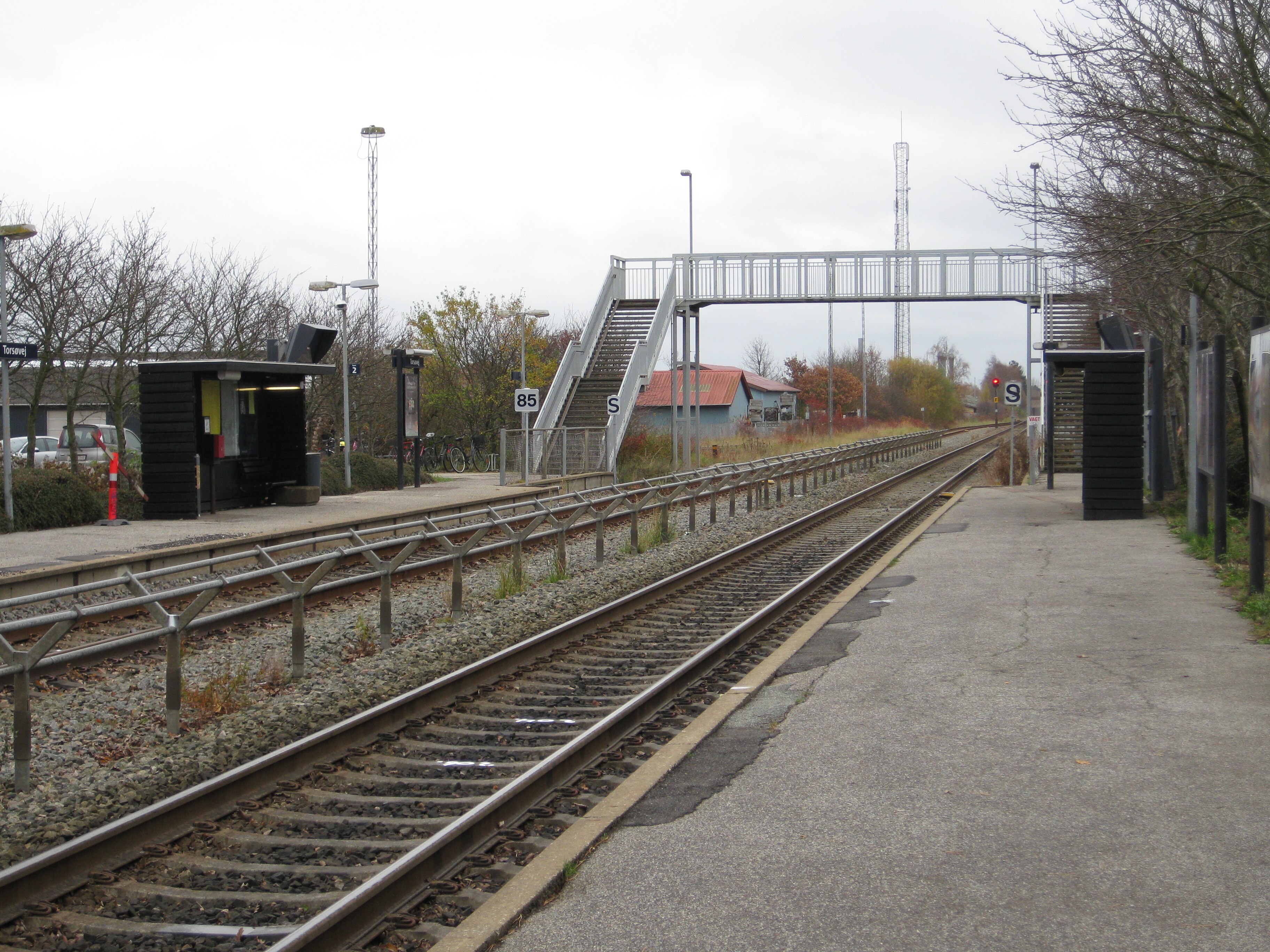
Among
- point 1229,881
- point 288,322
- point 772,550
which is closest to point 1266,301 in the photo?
point 772,550

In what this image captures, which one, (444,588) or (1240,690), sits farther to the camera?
(444,588)

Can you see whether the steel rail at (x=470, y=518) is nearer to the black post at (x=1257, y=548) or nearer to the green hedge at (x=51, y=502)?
the green hedge at (x=51, y=502)

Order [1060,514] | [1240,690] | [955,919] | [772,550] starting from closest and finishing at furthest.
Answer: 1. [955,919]
2. [1240,690]
3. [772,550]
4. [1060,514]

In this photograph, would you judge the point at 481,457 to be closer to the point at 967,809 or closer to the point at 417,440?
the point at 417,440

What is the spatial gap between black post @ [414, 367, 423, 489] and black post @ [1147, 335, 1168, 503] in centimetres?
1533

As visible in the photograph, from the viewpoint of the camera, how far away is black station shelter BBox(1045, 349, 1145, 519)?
65.2 feet

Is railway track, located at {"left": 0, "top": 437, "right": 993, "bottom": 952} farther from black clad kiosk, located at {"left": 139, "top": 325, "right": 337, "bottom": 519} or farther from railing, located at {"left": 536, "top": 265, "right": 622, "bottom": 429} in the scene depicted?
railing, located at {"left": 536, "top": 265, "right": 622, "bottom": 429}

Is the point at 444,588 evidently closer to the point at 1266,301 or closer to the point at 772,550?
the point at 772,550

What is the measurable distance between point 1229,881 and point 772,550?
12.5 metres

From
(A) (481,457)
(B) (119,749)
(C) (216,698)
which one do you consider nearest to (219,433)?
(C) (216,698)

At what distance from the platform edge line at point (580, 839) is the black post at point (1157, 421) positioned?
1513 cm

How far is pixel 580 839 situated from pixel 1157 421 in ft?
66.9

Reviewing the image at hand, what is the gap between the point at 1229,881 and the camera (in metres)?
4.53

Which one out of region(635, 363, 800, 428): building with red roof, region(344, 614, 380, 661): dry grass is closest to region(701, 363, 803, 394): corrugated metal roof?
region(635, 363, 800, 428): building with red roof
